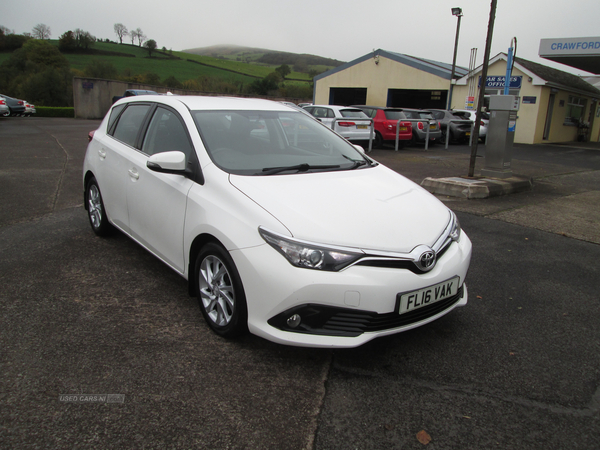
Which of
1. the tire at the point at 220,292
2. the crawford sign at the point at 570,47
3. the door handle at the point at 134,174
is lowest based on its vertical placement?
the tire at the point at 220,292

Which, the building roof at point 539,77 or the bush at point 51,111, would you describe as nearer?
the building roof at point 539,77

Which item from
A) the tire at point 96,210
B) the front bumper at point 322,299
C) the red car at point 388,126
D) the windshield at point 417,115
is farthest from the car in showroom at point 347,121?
the front bumper at point 322,299

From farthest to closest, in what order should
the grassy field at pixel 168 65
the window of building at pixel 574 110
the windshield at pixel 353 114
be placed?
the grassy field at pixel 168 65 → the window of building at pixel 574 110 → the windshield at pixel 353 114

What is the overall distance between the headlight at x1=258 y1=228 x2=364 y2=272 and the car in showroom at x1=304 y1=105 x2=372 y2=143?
1303 cm

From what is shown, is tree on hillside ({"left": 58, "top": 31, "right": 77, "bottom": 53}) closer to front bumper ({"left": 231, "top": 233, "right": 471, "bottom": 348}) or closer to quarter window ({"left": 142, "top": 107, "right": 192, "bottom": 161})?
quarter window ({"left": 142, "top": 107, "right": 192, "bottom": 161})

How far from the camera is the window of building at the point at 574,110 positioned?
24567 mm

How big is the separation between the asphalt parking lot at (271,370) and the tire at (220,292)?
13cm

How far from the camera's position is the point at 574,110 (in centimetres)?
2534

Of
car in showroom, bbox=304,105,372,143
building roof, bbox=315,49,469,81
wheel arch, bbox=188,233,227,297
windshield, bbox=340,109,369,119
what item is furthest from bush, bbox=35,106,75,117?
wheel arch, bbox=188,233,227,297

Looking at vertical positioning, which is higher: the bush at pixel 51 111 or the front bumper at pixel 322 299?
the bush at pixel 51 111

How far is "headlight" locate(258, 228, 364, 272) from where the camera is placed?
250cm

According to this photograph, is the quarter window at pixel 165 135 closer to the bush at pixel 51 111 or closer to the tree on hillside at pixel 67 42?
the bush at pixel 51 111

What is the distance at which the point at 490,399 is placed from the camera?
98.1 inches

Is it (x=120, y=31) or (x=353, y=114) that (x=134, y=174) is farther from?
(x=120, y=31)
